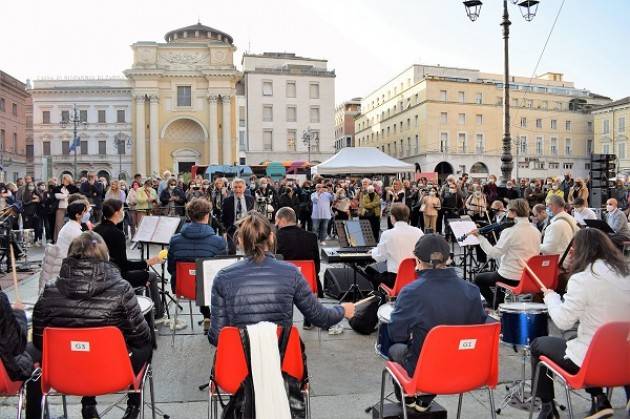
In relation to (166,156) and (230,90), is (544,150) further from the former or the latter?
Answer: (166,156)

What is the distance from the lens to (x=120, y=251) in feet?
19.9

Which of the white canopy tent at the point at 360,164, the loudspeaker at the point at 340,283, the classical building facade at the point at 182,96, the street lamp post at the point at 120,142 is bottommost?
the loudspeaker at the point at 340,283

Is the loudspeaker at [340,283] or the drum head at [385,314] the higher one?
the drum head at [385,314]

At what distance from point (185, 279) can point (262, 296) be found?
2.80 m

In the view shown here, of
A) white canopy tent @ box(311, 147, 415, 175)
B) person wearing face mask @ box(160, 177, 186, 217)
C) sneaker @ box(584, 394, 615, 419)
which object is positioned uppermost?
white canopy tent @ box(311, 147, 415, 175)

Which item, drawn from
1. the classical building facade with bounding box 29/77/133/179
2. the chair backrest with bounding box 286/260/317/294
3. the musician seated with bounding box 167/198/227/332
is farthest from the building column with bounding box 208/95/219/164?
the chair backrest with bounding box 286/260/317/294

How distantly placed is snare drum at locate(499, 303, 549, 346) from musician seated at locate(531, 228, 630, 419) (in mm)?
489

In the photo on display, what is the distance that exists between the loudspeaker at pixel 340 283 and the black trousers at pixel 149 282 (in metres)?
2.57

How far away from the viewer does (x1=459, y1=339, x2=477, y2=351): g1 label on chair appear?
3162mm

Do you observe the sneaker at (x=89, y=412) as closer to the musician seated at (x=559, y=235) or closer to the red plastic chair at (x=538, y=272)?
the red plastic chair at (x=538, y=272)

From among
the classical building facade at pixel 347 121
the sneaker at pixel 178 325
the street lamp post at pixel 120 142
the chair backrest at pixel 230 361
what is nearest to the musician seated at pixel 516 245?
the sneaker at pixel 178 325

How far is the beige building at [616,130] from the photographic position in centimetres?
5533

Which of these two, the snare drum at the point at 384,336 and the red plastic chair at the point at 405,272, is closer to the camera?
the snare drum at the point at 384,336

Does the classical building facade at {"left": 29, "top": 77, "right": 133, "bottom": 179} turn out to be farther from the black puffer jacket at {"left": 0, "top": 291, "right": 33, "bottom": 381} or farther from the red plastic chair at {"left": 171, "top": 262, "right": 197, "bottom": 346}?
the black puffer jacket at {"left": 0, "top": 291, "right": 33, "bottom": 381}
